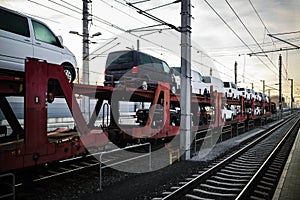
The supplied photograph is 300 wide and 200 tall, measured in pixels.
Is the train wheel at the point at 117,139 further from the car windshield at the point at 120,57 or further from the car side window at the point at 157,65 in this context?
the car side window at the point at 157,65

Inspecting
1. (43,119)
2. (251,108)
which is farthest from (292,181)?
(251,108)

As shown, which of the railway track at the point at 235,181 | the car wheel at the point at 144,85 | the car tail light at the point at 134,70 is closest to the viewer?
the railway track at the point at 235,181

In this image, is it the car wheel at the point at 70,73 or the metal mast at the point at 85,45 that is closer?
the car wheel at the point at 70,73

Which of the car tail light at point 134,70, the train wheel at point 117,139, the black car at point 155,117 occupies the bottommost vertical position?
the train wheel at point 117,139

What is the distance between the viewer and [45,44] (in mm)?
7242

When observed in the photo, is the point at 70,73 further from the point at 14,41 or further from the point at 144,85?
the point at 144,85

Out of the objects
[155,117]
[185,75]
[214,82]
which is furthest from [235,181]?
[214,82]

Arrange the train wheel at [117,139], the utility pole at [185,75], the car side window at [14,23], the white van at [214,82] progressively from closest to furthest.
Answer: the car side window at [14,23] < the train wheel at [117,139] < the utility pole at [185,75] < the white van at [214,82]

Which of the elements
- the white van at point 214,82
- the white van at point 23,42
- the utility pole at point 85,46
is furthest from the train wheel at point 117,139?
the white van at point 214,82

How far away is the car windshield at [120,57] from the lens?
11523mm

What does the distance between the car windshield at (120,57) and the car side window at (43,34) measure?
13.3 feet

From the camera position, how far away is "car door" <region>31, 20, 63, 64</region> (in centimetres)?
696

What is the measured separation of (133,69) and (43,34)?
4.38 m

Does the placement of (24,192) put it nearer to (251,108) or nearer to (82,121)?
(82,121)
